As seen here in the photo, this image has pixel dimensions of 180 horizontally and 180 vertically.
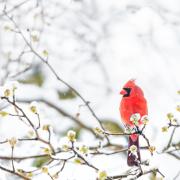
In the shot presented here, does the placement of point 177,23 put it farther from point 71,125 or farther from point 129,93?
point 129,93

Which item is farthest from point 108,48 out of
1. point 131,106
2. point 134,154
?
point 131,106

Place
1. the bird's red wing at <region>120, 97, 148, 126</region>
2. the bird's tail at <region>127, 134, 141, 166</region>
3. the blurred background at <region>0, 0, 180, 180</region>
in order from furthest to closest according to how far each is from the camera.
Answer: the blurred background at <region>0, 0, 180, 180</region> → the bird's tail at <region>127, 134, 141, 166</region> → the bird's red wing at <region>120, 97, 148, 126</region>

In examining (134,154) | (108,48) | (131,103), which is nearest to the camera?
(131,103)

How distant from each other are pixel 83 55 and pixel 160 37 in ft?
3.07

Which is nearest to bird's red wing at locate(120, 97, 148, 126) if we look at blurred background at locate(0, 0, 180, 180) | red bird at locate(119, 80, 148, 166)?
red bird at locate(119, 80, 148, 166)

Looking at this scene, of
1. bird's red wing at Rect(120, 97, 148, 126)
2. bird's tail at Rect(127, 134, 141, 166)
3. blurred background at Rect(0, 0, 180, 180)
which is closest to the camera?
bird's red wing at Rect(120, 97, 148, 126)

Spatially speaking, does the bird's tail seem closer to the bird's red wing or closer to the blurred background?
the bird's red wing

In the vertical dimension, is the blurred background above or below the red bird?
above

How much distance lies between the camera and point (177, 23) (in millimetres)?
5711

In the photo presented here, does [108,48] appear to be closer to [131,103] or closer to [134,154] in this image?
[134,154]

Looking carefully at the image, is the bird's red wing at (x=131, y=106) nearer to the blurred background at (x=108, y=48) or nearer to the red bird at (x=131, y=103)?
the red bird at (x=131, y=103)

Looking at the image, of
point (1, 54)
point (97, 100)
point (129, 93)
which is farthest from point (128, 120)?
point (97, 100)

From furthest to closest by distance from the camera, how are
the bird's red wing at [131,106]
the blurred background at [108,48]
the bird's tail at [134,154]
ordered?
the blurred background at [108,48] → the bird's tail at [134,154] → the bird's red wing at [131,106]

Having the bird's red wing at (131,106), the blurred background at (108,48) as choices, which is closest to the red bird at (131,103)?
the bird's red wing at (131,106)
